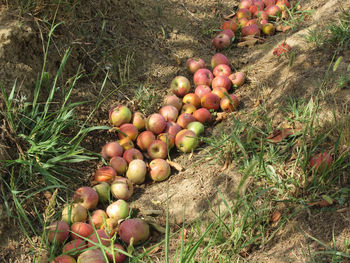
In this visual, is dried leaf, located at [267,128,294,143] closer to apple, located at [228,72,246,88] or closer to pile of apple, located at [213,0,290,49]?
apple, located at [228,72,246,88]

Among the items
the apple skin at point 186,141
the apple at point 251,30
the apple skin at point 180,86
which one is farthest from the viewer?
the apple at point 251,30

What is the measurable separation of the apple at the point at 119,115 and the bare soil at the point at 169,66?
0.15m

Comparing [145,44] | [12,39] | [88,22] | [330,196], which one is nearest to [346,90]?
[330,196]

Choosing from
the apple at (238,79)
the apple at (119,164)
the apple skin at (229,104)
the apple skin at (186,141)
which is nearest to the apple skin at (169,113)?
the apple skin at (186,141)

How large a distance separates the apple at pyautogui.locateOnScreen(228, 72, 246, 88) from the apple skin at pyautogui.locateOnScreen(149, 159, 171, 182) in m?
1.49

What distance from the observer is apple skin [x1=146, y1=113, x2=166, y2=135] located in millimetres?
3820

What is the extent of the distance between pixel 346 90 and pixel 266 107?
29.5 inches

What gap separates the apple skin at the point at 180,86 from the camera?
4328 millimetres

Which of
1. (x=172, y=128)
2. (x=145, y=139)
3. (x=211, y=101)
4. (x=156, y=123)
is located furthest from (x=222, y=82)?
(x=145, y=139)

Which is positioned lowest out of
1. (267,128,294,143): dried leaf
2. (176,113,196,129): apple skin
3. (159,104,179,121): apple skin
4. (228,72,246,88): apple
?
(176,113,196,129): apple skin

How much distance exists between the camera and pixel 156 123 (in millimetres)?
3818

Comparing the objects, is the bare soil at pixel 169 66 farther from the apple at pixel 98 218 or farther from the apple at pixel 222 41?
the apple at pixel 98 218

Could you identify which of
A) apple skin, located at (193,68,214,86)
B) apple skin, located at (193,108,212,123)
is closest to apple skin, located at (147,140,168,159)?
apple skin, located at (193,108,212,123)

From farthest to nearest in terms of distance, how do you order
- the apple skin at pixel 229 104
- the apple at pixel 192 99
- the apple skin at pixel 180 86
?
the apple skin at pixel 180 86, the apple at pixel 192 99, the apple skin at pixel 229 104
